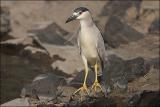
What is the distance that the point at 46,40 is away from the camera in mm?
18234

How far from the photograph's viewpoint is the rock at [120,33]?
18.4 meters

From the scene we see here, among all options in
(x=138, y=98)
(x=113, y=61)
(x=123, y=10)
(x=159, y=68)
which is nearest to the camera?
(x=138, y=98)

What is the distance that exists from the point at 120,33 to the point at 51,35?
2250 millimetres

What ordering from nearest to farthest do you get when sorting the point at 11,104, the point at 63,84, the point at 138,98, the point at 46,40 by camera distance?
the point at 138,98 < the point at 11,104 < the point at 63,84 < the point at 46,40

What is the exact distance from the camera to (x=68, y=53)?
17.1m

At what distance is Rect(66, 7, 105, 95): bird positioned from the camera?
32.7 ft

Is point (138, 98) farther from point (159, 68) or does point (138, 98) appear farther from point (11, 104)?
point (159, 68)

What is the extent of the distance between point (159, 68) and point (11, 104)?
4.20 metres

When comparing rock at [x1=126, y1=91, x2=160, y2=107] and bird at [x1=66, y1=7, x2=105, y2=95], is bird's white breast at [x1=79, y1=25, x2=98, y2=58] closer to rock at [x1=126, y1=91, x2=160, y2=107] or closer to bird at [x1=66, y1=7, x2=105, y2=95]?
bird at [x1=66, y1=7, x2=105, y2=95]

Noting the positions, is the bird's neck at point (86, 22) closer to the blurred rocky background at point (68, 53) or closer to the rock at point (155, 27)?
the blurred rocky background at point (68, 53)

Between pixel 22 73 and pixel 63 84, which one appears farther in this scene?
pixel 22 73

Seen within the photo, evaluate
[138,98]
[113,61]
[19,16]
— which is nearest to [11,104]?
[138,98]

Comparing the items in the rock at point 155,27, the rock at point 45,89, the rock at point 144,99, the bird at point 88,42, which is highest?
the bird at point 88,42

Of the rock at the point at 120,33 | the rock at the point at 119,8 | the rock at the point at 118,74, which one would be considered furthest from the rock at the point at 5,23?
the rock at the point at 118,74
